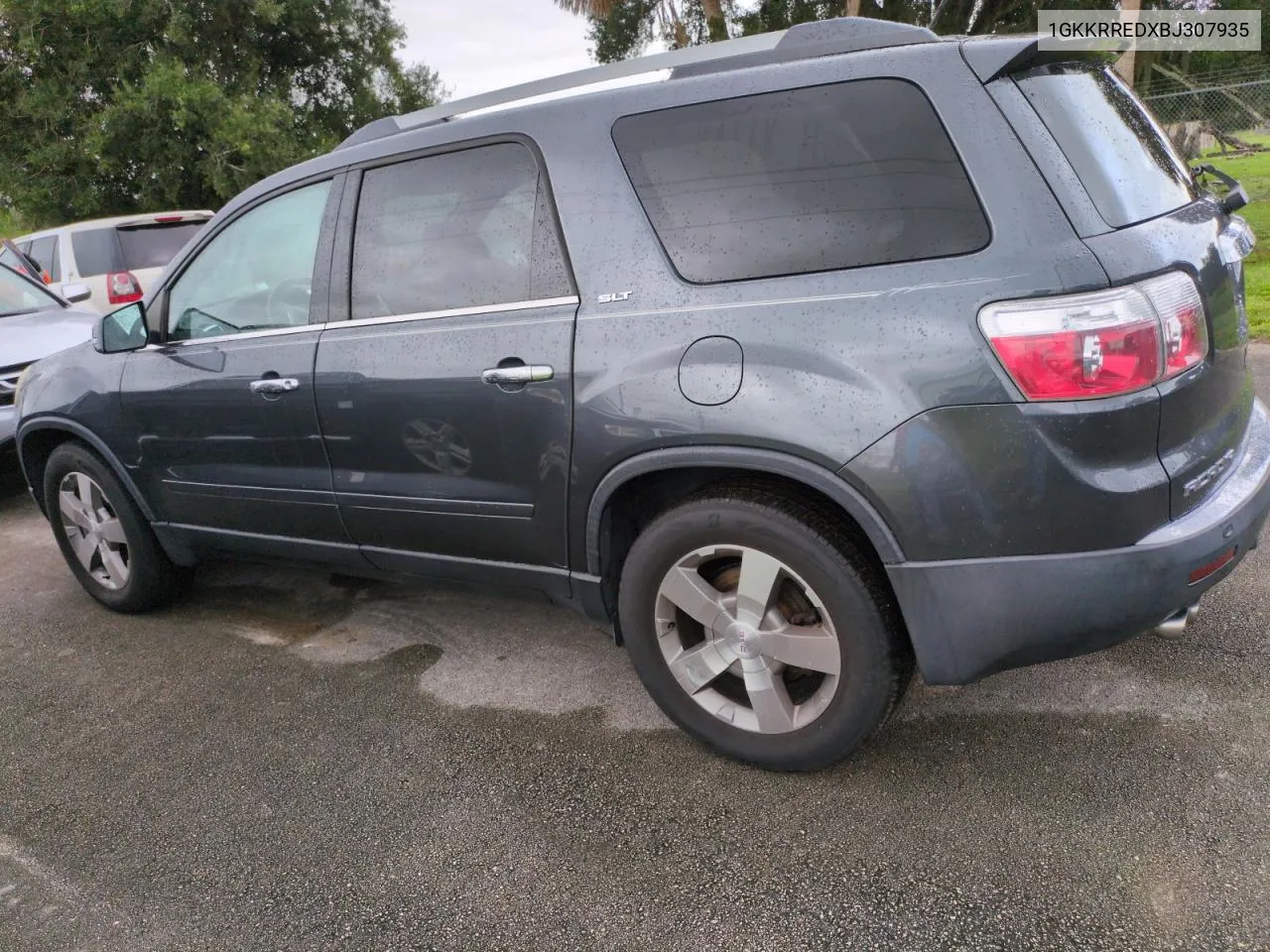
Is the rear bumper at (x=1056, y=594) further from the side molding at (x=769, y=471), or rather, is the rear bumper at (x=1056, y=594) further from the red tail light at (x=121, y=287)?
the red tail light at (x=121, y=287)

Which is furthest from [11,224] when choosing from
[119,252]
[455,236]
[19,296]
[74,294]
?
[455,236]

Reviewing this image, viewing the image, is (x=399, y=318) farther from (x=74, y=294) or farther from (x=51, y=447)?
(x=74, y=294)

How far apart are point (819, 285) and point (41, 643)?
11.5ft

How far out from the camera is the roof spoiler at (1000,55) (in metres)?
2.19

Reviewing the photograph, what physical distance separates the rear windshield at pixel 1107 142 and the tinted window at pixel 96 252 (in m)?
9.70

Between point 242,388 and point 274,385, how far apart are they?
0.65 ft

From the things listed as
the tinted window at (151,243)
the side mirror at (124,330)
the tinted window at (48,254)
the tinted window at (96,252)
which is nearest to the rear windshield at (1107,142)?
the side mirror at (124,330)

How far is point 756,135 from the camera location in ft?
7.85

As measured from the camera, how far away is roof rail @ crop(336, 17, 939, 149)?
7.86ft

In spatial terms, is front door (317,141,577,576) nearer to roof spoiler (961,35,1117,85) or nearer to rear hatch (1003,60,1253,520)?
roof spoiler (961,35,1117,85)

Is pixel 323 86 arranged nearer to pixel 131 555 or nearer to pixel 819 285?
pixel 131 555

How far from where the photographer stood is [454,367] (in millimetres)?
2803

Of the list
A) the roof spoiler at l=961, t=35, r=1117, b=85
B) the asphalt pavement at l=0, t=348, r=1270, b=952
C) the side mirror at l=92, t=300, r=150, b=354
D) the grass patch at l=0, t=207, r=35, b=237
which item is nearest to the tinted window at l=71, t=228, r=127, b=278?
the side mirror at l=92, t=300, r=150, b=354

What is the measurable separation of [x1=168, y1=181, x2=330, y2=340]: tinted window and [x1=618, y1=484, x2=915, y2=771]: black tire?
5.07 ft
